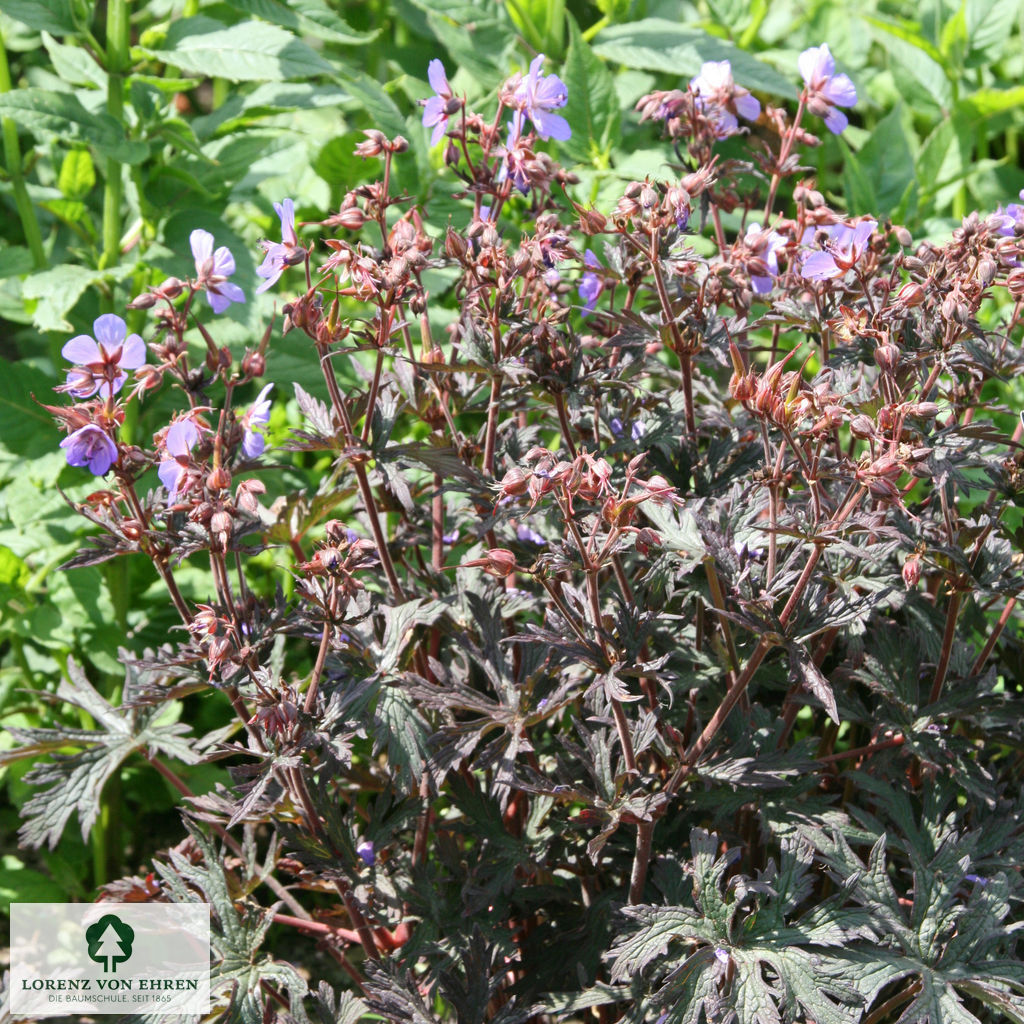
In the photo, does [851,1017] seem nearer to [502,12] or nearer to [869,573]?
[869,573]

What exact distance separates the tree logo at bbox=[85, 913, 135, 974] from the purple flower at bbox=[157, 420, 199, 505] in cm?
84

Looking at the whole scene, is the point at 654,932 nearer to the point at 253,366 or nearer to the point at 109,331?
the point at 253,366

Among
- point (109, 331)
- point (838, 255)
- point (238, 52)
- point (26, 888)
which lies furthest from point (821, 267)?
point (26, 888)

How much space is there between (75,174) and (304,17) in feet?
2.30

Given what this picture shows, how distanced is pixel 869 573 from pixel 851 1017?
2.17 feet

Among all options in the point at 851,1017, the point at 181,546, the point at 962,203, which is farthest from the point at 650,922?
the point at 962,203

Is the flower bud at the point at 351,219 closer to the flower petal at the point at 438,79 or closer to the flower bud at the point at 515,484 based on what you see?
the flower petal at the point at 438,79

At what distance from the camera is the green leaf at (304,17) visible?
2.57 metres

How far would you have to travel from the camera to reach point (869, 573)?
1.72m

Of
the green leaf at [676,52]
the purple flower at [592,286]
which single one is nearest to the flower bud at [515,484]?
the purple flower at [592,286]

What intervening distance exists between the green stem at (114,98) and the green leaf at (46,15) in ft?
0.33

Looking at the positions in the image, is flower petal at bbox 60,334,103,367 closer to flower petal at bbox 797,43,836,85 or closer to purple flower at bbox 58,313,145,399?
purple flower at bbox 58,313,145,399

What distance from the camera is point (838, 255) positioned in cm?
167

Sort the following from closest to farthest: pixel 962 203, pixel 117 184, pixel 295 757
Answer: pixel 295 757 < pixel 117 184 < pixel 962 203
